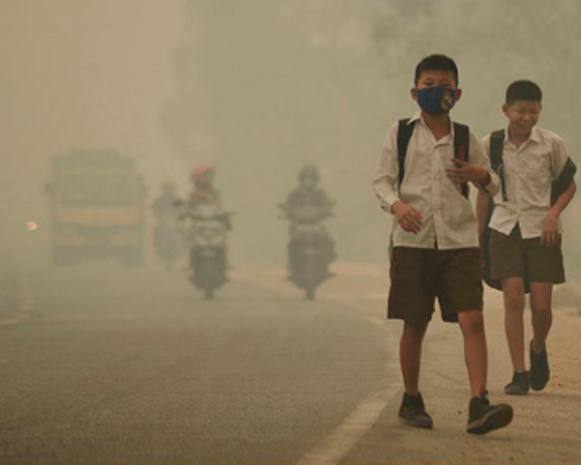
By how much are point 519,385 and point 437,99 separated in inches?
107

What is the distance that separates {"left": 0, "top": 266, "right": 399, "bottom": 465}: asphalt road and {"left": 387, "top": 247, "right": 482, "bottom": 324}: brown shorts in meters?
0.73

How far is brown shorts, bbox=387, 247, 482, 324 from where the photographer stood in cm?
789

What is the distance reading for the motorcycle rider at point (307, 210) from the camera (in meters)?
23.4

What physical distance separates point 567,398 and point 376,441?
9.02ft

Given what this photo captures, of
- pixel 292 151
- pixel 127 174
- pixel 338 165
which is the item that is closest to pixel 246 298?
pixel 127 174

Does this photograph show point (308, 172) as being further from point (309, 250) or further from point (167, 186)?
point (167, 186)

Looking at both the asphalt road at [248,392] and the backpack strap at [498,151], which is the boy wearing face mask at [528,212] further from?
the asphalt road at [248,392]

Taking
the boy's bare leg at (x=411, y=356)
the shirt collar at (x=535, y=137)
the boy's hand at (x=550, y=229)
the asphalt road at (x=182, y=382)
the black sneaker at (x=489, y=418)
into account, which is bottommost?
the asphalt road at (x=182, y=382)

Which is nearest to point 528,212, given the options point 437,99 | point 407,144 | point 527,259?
point 527,259

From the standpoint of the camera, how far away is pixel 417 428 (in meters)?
7.82

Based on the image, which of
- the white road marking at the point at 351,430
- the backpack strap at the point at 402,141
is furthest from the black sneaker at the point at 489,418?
the backpack strap at the point at 402,141

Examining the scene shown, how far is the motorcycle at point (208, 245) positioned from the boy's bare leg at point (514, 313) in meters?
13.3

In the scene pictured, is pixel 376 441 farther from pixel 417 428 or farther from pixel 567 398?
pixel 567 398

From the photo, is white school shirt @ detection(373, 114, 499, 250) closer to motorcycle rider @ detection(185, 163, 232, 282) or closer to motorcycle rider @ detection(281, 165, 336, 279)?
motorcycle rider @ detection(185, 163, 232, 282)
